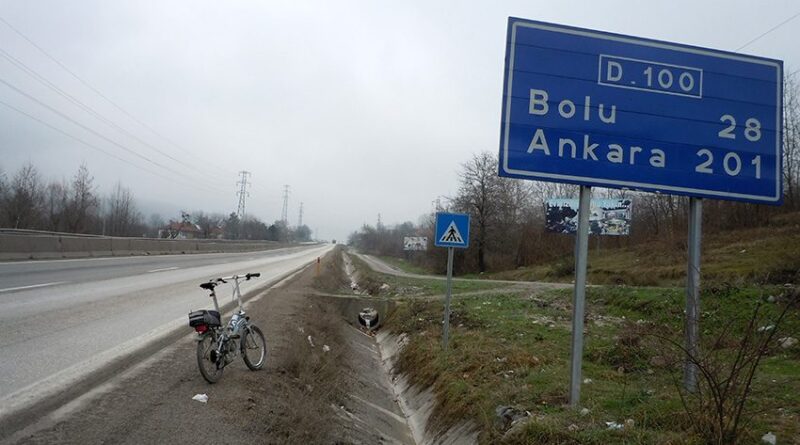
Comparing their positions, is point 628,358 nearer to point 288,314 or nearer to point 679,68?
point 679,68

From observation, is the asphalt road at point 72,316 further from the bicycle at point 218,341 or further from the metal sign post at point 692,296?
the metal sign post at point 692,296

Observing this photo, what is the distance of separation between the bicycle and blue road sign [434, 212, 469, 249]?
495cm

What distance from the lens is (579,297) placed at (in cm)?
560

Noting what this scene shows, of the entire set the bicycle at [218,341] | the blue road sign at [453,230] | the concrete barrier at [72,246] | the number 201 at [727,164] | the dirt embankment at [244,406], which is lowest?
the dirt embankment at [244,406]

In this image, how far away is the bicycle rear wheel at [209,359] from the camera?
6312 mm

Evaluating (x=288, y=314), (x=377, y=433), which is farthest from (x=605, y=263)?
(x=377, y=433)

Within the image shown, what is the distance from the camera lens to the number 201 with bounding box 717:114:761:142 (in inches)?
228

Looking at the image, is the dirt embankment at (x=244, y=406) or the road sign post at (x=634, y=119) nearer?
the dirt embankment at (x=244, y=406)

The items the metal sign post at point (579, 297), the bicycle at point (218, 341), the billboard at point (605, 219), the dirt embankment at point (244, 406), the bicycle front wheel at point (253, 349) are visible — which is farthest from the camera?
the billboard at point (605, 219)

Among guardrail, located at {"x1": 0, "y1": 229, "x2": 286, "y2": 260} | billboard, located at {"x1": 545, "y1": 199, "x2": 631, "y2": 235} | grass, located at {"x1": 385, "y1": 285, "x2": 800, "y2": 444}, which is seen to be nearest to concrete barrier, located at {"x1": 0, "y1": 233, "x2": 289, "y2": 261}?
guardrail, located at {"x1": 0, "y1": 229, "x2": 286, "y2": 260}

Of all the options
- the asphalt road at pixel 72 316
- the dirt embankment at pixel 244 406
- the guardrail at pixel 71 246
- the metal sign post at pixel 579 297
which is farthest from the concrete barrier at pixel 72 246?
the metal sign post at pixel 579 297

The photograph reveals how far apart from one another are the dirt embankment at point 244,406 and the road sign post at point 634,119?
3192 mm

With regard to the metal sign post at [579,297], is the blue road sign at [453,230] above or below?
above

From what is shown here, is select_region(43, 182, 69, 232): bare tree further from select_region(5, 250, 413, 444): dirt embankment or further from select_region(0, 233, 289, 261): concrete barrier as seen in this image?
select_region(5, 250, 413, 444): dirt embankment
